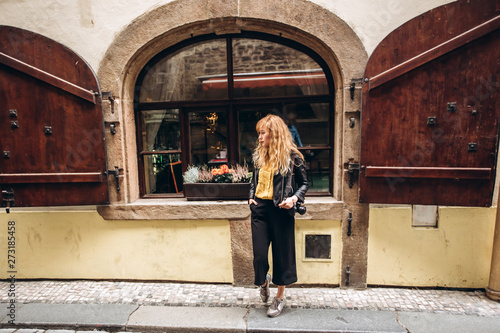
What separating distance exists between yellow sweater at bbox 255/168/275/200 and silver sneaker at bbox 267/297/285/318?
1087 millimetres

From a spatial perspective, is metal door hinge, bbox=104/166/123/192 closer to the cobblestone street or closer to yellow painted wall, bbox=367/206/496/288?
the cobblestone street

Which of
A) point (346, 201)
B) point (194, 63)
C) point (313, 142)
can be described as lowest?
point (346, 201)

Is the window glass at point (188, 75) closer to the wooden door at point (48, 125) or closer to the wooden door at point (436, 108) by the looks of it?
the wooden door at point (48, 125)

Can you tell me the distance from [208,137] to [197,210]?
3.12 feet

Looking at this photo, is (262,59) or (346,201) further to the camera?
(262,59)

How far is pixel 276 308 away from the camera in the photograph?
2.70 m

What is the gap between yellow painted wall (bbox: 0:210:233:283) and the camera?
10.8 ft

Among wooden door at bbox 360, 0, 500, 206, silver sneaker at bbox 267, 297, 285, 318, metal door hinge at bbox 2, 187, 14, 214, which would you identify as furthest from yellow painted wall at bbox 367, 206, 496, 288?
metal door hinge at bbox 2, 187, 14, 214

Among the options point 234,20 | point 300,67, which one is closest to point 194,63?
point 234,20

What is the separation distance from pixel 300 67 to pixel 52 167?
10.1 feet

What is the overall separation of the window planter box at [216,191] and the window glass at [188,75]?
1103 millimetres

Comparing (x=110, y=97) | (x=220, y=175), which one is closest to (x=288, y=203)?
(x=220, y=175)

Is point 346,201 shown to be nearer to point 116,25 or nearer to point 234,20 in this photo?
point 234,20

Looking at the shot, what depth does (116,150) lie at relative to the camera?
3156 millimetres
